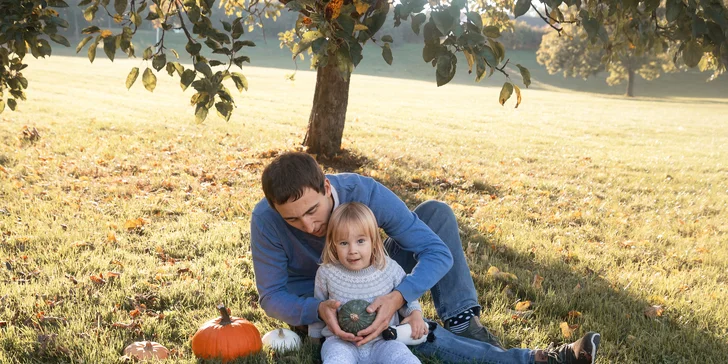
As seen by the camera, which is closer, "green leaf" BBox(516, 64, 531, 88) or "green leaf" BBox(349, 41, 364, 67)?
"green leaf" BBox(516, 64, 531, 88)

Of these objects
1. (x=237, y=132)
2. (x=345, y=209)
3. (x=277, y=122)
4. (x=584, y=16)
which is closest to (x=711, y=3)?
(x=584, y=16)

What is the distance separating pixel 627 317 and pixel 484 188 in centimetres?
402

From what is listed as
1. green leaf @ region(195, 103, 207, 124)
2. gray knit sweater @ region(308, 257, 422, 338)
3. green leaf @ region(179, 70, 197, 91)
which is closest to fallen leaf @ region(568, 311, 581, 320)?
gray knit sweater @ region(308, 257, 422, 338)

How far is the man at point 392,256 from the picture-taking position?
2.85 m

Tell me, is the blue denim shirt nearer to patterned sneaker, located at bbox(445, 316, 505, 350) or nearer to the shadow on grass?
patterned sneaker, located at bbox(445, 316, 505, 350)

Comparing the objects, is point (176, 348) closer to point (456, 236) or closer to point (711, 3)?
point (456, 236)

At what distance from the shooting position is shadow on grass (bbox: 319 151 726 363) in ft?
10.8

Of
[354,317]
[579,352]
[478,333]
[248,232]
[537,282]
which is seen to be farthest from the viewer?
[248,232]

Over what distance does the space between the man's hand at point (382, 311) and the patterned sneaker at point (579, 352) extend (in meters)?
0.78

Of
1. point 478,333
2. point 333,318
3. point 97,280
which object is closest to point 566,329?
point 478,333

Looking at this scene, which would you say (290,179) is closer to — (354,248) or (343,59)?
(354,248)

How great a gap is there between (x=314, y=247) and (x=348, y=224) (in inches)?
16.9

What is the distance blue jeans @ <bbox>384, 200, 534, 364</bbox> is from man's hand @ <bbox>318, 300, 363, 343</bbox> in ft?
1.42

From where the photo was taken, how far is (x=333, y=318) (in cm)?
292
